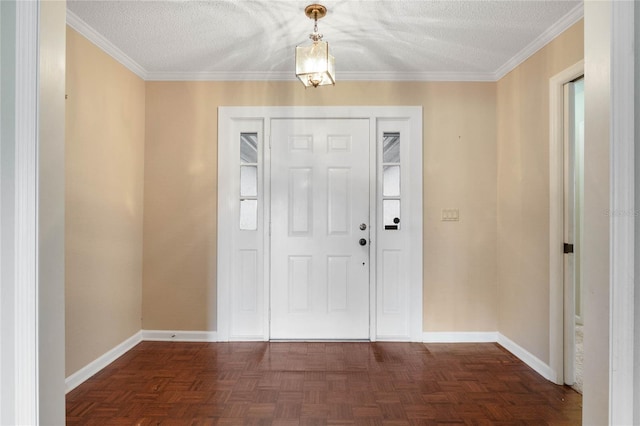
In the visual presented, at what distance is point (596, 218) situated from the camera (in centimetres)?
123

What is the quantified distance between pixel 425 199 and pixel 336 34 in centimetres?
165

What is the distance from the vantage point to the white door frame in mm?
3510

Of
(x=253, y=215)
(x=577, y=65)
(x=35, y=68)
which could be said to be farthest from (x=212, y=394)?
(x=577, y=65)

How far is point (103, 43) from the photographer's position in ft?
9.40

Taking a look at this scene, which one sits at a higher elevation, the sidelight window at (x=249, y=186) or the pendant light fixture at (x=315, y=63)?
the pendant light fixture at (x=315, y=63)

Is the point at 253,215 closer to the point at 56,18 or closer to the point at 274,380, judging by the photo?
the point at 274,380

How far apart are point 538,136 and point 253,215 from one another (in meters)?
2.48

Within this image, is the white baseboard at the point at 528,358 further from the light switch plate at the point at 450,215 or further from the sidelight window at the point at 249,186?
the sidelight window at the point at 249,186

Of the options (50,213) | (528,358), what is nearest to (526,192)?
(528,358)

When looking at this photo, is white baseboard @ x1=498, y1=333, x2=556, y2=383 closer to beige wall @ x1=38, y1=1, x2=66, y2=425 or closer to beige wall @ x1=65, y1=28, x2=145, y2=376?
beige wall @ x1=38, y1=1, x2=66, y2=425

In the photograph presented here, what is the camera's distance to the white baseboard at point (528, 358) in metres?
2.76

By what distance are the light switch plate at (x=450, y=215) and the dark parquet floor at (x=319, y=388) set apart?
1152 mm

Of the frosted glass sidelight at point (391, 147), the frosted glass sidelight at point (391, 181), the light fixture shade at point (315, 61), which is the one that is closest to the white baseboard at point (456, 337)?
the frosted glass sidelight at point (391, 181)

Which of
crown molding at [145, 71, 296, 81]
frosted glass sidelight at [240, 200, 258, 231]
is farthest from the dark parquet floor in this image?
crown molding at [145, 71, 296, 81]
